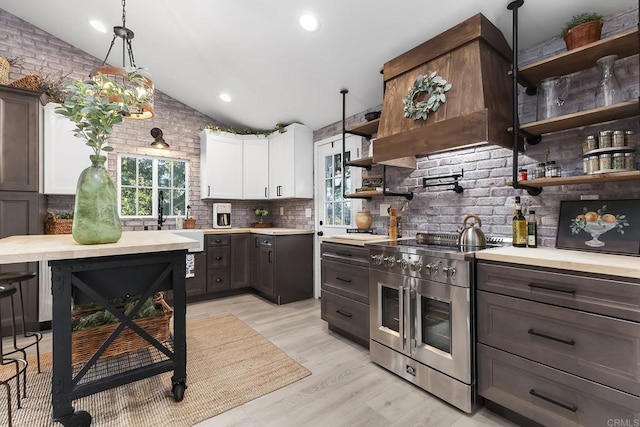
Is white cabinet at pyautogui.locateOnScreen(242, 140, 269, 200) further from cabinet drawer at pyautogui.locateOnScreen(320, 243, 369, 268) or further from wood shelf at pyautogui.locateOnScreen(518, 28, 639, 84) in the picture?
wood shelf at pyautogui.locateOnScreen(518, 28, 639, 84)

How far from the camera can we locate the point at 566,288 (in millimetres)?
1435

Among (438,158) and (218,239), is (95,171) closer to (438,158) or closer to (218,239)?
(218,239)

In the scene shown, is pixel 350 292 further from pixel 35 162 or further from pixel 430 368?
pixel 35 162

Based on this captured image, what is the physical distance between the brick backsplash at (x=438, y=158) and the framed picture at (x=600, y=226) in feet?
0.23

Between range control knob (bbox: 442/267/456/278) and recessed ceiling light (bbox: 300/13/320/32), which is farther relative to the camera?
recessed ceiling light (bbox: 300/13/320/32)

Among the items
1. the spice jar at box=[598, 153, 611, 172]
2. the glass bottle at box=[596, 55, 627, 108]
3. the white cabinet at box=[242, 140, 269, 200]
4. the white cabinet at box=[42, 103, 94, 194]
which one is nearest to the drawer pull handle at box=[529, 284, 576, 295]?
the spice jar at box=[598, 153, 611, 172]

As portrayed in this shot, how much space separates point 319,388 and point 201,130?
412 cm

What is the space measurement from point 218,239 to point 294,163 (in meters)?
1.53

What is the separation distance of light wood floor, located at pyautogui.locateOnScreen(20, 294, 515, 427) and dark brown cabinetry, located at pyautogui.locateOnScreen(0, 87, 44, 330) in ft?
2.43

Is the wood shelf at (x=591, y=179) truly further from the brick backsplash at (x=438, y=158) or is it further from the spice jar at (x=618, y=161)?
the brick backsplash at (x=438, y=158)

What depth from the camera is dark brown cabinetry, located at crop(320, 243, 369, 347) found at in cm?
255

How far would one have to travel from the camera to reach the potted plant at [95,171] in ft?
5.50

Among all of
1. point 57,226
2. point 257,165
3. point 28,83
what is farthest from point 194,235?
point 28,83

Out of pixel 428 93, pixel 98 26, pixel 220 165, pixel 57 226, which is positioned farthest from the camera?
pixel 220 165
